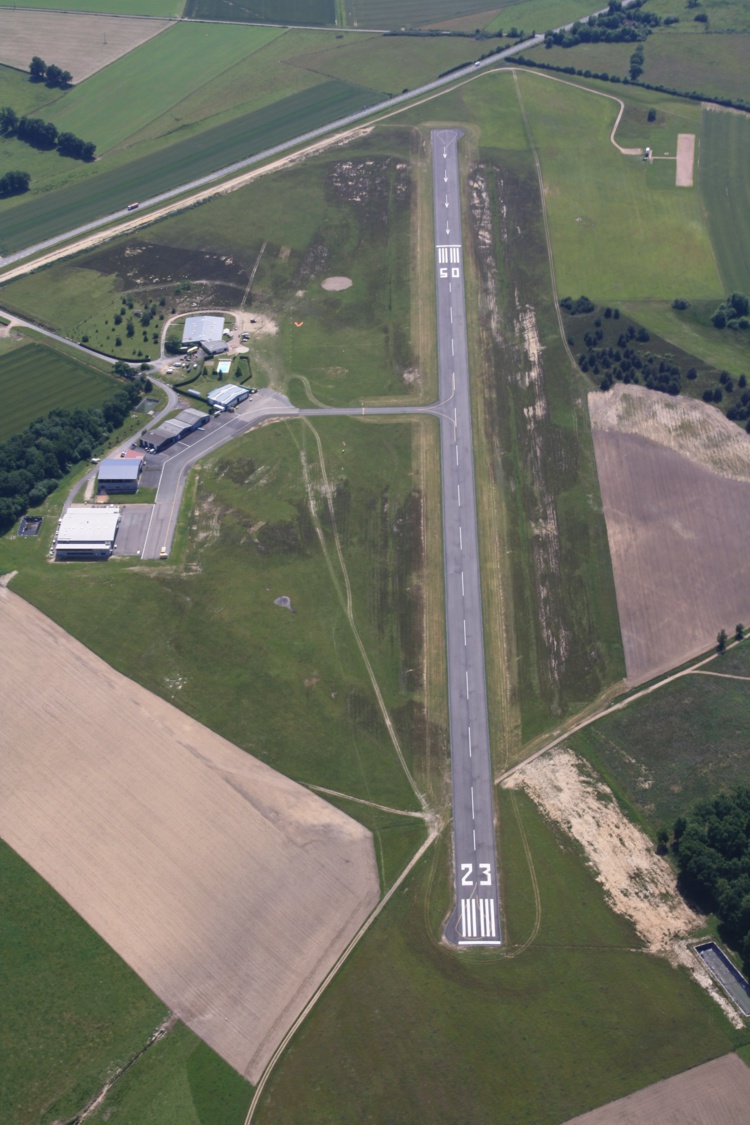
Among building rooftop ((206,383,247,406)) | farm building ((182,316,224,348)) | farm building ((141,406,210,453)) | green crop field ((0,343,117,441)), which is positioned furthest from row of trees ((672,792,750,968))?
farm building ((182,316,224,348))

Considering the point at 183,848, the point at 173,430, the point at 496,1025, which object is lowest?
the point at 496,1025

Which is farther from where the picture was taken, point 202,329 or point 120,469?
point 202,329

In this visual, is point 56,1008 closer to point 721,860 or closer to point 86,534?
point 86,534

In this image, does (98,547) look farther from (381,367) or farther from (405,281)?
(405,281)

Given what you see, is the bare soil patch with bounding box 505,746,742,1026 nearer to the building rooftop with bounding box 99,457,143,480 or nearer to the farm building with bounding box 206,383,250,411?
the building rooftop with bounding box 99,457,143,480

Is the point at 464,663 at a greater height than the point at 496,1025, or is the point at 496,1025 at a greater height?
the point at 464,663

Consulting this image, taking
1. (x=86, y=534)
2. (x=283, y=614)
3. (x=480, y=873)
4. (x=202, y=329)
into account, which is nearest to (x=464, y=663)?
(x=283, y=614)

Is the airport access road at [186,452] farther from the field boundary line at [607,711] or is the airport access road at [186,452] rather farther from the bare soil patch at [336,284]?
the field boundary line at [607,711]
